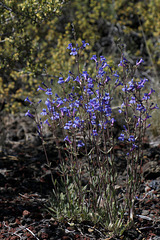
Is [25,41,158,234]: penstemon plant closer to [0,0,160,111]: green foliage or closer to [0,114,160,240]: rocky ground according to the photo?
[0,114,160,240]: rocky ground

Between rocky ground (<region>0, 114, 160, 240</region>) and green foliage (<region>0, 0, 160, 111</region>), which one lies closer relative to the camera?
rocky ground (<region>0, 114, 160, 240</region>)

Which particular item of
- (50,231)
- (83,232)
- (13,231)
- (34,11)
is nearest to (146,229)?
(83,232)

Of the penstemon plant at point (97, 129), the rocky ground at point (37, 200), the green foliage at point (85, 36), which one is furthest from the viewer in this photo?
the green foliage at point (85, 36)

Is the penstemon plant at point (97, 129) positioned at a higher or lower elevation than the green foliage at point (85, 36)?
lower

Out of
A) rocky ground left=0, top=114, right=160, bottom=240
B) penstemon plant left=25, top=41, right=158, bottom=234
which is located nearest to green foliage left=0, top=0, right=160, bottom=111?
rocky ground left=0, top=114, right=160, bottom=240

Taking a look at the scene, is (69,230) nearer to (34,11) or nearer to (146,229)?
(146,229)

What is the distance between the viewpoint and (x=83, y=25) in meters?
8.02

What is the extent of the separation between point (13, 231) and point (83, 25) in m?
6.57

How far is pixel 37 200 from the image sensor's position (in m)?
3.08

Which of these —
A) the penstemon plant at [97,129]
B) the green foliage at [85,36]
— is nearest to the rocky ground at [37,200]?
the penstemon plant at [97,129]

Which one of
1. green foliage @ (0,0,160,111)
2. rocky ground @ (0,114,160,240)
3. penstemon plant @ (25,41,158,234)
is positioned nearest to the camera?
penstemon plant @ (25,41,158,234)

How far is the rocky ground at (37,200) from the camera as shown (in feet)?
8.36

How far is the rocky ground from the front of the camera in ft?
8.36

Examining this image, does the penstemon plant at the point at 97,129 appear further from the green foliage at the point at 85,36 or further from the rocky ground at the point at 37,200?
the green foliage at the point at 85,36
